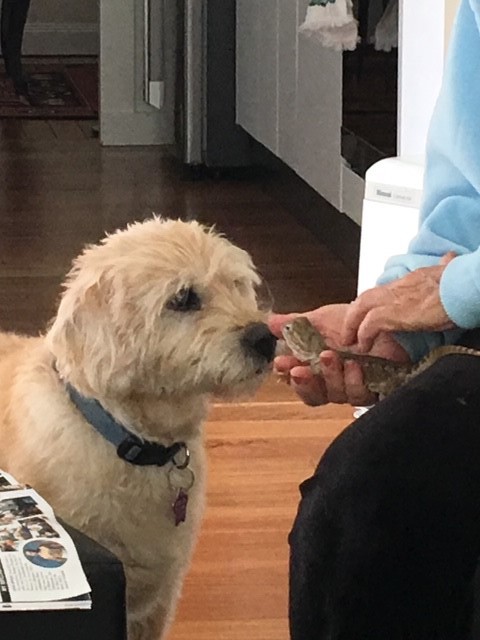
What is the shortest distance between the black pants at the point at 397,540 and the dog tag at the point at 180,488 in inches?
23.9

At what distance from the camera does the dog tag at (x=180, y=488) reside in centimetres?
152

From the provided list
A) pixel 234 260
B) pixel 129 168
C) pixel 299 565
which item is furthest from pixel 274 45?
pixel 299 565

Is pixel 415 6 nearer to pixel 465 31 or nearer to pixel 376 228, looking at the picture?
pixel 376 228

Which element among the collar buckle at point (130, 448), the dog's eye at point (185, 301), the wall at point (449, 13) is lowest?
the collar buckle at point (130, 448)

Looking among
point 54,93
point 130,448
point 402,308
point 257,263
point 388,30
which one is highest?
point 388,30

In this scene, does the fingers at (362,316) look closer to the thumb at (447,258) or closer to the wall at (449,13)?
the thumb at (447,258)

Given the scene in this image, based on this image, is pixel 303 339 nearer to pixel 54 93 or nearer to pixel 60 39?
pixel 54 93

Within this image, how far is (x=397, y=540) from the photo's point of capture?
0.89 m

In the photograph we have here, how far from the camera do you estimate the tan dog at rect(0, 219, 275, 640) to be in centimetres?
142

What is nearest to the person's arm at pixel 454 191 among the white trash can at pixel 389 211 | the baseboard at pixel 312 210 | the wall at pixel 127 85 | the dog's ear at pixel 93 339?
the dog's ear at pixel 93 339

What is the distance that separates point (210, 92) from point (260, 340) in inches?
137

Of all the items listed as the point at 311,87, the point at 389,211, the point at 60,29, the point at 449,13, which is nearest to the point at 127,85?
the point at 311,87

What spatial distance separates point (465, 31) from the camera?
120 centimetres

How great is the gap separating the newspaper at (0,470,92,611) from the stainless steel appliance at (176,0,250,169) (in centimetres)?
361
